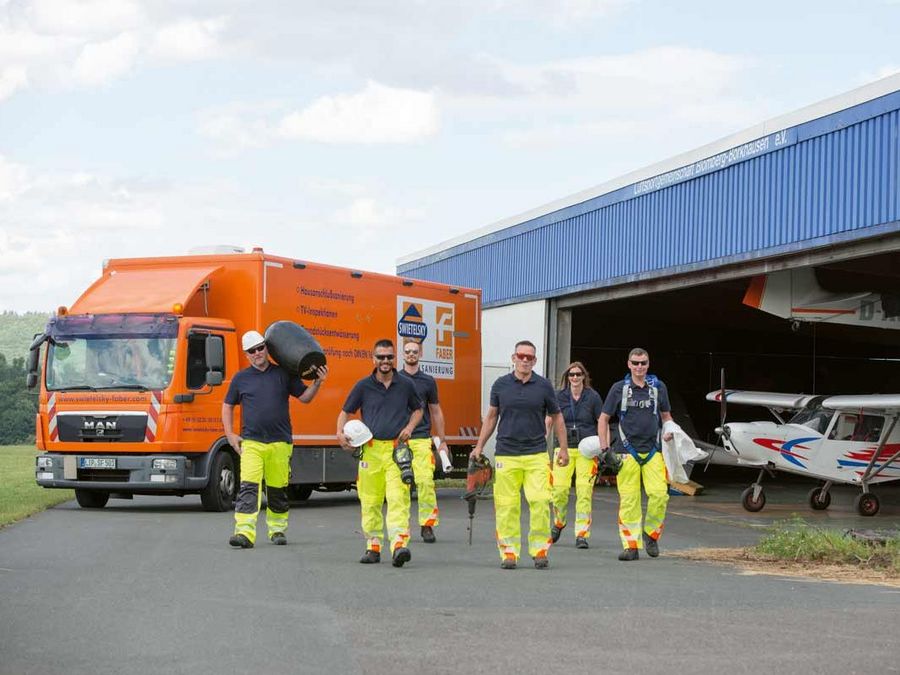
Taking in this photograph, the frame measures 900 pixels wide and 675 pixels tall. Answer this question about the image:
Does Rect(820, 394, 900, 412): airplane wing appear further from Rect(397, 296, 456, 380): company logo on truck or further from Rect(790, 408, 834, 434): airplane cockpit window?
Rect(397, 296, 456, 380): company logo on truck

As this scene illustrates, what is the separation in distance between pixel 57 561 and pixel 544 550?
4.12 m

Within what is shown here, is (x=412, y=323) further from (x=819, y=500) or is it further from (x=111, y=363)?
(x=819, y=500)

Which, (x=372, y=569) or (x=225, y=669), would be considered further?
(x=372, y=569)

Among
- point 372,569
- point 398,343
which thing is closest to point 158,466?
point 398,343

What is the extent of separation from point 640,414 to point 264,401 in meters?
3.49

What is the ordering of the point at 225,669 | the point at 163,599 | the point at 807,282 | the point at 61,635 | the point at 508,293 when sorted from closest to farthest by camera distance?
the point at 225,669
the point at 61,635
the point at 163,599
the point at 807,282
the point at 508,293

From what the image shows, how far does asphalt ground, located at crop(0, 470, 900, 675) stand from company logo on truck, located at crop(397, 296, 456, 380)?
7461mm

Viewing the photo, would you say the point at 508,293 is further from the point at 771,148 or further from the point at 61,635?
the point at 61,635

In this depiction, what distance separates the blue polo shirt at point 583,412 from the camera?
13586 millimetres

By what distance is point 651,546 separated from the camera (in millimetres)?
12234

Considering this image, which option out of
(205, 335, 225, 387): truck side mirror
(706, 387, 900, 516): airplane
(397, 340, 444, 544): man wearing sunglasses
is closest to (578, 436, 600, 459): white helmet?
(397, 340, 444, 544): man wearing sunglasses

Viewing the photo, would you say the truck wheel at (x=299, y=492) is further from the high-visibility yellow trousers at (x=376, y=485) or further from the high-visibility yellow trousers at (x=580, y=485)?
the high-visibility yellow trousers at (x=376, y=485)

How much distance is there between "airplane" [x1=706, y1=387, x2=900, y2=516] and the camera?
20.7 m

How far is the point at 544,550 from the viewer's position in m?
10.9
